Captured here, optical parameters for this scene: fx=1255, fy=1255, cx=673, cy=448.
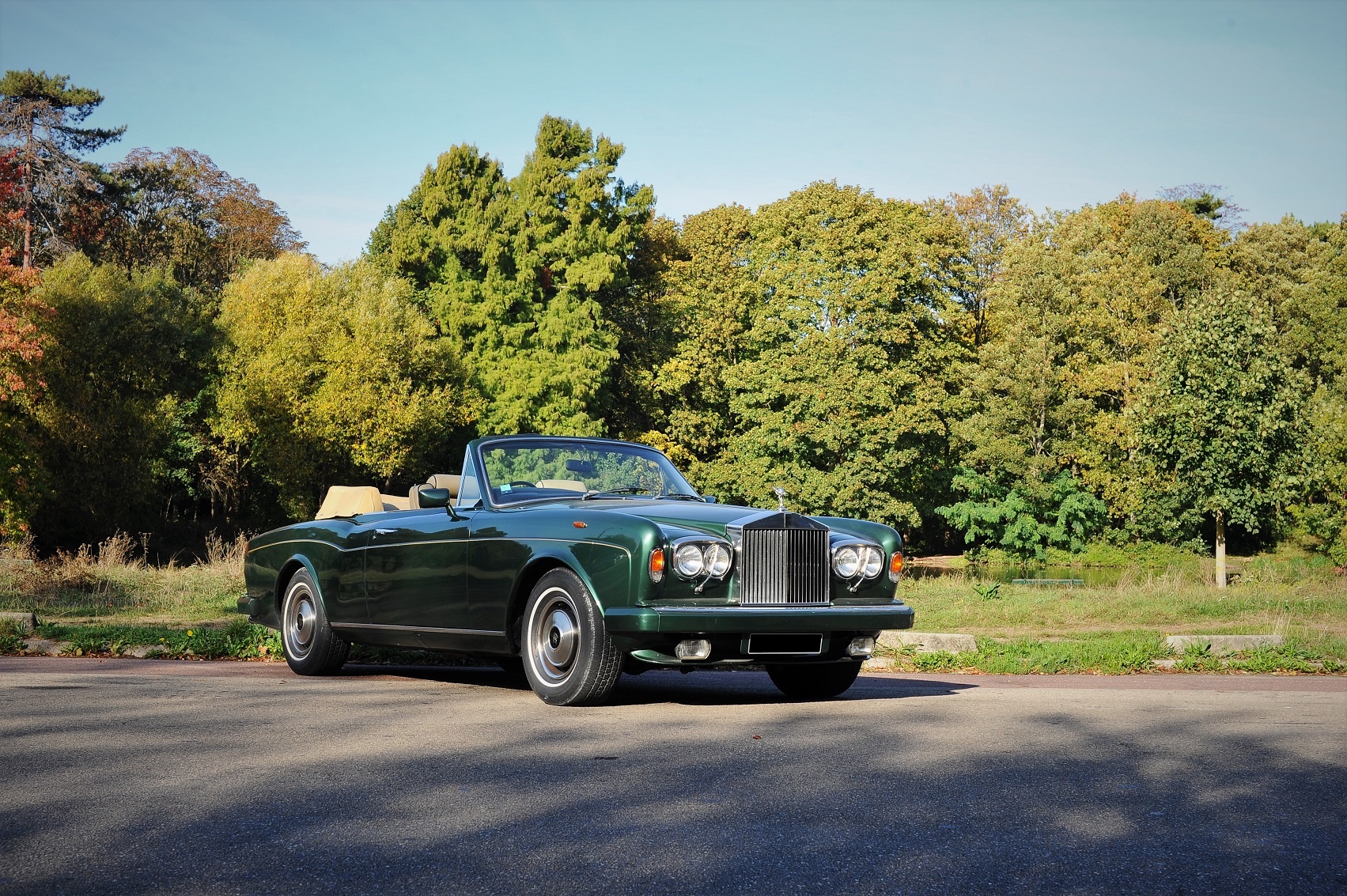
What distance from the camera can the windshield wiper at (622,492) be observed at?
883cm

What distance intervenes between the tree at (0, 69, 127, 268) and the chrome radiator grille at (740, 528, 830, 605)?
1730 inches

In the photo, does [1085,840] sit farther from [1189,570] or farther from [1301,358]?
[1301,358]

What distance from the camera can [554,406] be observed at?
4672cm

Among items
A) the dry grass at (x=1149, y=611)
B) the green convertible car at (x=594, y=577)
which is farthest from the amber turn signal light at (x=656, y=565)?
the dry grass at (x=1149, y=611)

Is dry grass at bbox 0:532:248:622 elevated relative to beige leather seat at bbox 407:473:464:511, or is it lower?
lower

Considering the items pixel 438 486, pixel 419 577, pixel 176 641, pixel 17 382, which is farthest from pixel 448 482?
pixel 17 382

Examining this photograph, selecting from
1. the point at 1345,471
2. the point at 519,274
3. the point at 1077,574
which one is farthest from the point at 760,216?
the point at 1345,471

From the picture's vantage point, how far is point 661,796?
15.4ft

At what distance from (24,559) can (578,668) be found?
17.4 meters

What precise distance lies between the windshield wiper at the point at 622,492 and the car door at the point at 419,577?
90 centimetres

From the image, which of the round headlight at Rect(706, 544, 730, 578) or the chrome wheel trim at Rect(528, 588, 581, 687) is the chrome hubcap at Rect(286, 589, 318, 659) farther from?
the round headlight at Rect(706, 544, 730, 578)

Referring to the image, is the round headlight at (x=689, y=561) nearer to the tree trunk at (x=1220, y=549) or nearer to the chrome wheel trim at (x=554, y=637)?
the chrome wheel trim at (x=554, y=637)

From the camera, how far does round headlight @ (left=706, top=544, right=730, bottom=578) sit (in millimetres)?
7352

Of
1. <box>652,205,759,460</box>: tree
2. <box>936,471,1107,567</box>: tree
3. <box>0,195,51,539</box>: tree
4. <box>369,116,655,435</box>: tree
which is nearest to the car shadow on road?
<box>0,195,51,539</box>: tree
